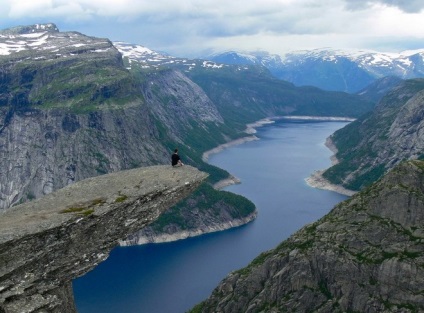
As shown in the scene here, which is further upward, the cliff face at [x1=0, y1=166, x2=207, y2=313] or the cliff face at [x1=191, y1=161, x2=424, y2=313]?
the cliff face at [x1=0, y1=166, x2=207, y2=313]

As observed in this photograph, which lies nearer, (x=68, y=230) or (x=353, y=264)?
(x=68, y=230)

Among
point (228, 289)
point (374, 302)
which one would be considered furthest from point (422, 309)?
point (228, 289)

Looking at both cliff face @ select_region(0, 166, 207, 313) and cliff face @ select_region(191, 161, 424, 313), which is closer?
cliff face @ select_region(0, 166, 207, 313)

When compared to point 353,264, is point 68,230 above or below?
above

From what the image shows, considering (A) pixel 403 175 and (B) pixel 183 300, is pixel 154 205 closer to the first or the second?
(A) pixel 403 175
